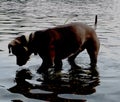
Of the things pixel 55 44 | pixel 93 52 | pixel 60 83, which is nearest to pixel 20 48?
pixel 55 44

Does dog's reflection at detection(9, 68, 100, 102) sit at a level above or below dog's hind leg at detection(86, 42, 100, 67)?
below

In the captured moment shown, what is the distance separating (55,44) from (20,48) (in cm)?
112

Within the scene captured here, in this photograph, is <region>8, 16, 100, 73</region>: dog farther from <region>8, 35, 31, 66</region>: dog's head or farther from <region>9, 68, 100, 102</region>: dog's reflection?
<region>9, 68, 100, 102</region>: dog's reflection

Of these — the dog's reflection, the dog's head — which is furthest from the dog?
the dog's reflection

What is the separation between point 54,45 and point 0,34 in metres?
8.62

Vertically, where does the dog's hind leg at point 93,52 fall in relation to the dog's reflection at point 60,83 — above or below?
above

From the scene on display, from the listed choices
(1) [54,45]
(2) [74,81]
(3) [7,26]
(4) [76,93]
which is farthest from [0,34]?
(4) [76,93]

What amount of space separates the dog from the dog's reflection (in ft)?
1.46

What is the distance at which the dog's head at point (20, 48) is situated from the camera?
35.5ft

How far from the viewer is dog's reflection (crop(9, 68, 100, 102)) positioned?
899cm

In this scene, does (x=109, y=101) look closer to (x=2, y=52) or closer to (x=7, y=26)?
(x=2, y=52)

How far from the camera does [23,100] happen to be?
8.38 m

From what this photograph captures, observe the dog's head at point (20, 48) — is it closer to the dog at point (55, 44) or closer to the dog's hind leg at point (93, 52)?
the dog at point (55, 44)

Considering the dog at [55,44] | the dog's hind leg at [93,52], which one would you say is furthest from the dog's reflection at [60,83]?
the dog's hind leg at [93,52]
